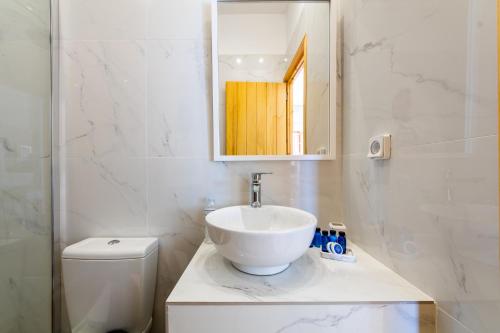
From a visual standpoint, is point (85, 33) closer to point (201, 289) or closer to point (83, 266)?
point (83, 266)

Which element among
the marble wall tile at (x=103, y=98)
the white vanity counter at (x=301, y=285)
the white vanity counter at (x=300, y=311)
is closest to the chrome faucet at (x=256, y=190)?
the white vanity counter at (x=301, y=285)

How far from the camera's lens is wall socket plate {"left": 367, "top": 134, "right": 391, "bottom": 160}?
2.24ft

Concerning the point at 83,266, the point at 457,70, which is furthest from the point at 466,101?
the point at 83,266

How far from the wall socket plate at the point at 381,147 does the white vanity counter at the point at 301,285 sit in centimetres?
36

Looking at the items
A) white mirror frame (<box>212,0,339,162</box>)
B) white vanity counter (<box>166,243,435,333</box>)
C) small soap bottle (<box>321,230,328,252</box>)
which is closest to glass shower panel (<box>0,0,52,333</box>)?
white mirror frame (<box>212,0,339,162</box>)

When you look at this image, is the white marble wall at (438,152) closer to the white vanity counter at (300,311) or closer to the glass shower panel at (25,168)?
the white vanity counter at (300,311)

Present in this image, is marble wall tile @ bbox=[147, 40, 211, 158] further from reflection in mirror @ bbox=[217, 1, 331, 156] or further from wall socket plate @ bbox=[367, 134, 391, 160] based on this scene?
wall socket plate @ bbox=[367, 134, 391, 160]

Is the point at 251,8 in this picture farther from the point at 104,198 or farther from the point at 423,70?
the point at 104,198

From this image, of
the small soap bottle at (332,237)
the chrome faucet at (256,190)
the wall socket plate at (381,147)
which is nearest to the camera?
the wall socket plate at (381,147)

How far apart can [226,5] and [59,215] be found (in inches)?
48.7

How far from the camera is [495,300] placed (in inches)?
15.8

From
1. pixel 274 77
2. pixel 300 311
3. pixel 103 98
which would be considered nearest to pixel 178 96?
pixel 103 98

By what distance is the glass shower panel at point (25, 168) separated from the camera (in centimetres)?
87

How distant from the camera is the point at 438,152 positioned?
52cm
